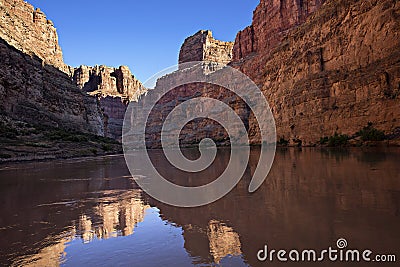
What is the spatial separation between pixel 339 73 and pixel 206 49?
369ft

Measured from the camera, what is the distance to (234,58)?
364ft

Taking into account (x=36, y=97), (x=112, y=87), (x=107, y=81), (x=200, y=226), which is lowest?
(x=200, y=226)

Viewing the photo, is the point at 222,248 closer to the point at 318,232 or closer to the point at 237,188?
the point at 318,232

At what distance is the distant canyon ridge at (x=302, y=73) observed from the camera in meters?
28.6

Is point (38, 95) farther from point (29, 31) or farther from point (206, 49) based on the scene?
point (206, 49)

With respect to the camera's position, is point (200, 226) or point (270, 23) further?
point (270, 23)

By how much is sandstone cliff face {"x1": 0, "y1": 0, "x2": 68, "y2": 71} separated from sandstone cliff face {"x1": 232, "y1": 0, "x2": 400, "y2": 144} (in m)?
48.5

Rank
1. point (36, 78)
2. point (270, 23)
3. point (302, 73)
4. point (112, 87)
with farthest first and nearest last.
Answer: point (112, 87) → point (270, 23) → point (36, 78) → point (302, 73)

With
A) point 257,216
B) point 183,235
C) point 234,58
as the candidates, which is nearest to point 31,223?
point 183,235

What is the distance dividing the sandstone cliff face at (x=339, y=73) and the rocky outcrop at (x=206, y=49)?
291 ft

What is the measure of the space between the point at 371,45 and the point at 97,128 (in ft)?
191

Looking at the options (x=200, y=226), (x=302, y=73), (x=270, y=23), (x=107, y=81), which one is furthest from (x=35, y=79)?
(x=107, y=81)

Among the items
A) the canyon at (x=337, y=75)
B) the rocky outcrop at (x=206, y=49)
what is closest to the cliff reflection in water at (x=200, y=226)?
the canyon at (x=337, y=75)

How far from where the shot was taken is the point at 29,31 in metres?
62.2
